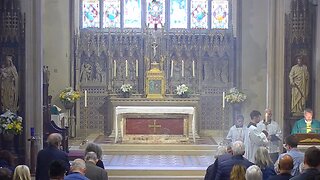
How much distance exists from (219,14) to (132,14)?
8.37 feet

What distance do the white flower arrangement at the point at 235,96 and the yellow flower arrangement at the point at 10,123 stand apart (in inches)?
294

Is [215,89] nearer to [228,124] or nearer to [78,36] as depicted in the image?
[228,124]

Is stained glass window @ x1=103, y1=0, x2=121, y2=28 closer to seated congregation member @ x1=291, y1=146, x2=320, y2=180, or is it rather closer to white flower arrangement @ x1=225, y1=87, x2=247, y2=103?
white flower arrangement @ x1=225, y1=87, x2=247, y2=103

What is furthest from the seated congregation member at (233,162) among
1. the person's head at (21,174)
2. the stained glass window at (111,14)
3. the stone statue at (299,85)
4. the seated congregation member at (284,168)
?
the stained glass window at (111,14)

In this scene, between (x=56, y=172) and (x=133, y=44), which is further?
(x=133, y=44)

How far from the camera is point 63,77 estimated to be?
63.1 ft

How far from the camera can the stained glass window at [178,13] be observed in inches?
792

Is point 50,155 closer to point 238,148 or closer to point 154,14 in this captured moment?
point 238,148

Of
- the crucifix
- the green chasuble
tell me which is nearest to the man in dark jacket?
the green chasuble

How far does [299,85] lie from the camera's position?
1404 cm

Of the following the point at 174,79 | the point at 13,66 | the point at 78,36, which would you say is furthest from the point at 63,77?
the point at 13,66

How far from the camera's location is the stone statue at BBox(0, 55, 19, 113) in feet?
44.2

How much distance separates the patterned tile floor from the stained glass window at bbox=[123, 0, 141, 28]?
17.6 ft

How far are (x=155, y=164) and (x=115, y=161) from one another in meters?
1.05
